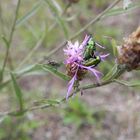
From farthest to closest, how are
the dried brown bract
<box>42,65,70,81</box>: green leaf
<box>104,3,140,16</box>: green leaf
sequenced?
<box>104,3,140,16</box>: green leaf
<box>42,65,70,81</box>: green leaf
the dried brown bract

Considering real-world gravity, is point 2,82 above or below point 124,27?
below

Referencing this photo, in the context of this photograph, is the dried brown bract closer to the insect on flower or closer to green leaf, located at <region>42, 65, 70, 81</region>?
the insect on flower

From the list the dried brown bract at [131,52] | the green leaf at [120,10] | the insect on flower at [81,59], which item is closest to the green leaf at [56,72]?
the insect on flower at [81,59]

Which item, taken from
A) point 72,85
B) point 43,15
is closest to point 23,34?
point 43,15

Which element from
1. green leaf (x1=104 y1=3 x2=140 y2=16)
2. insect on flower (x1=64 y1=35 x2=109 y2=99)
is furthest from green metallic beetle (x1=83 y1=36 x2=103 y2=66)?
green leaf (x1=104 y1=3 x2=140 y2=16)

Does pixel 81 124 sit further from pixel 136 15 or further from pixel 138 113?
pixel 136 15

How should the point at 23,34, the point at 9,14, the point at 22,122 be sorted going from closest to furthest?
1. the point at 22,122
2. the point at 23,34
3. the point at 9,14
